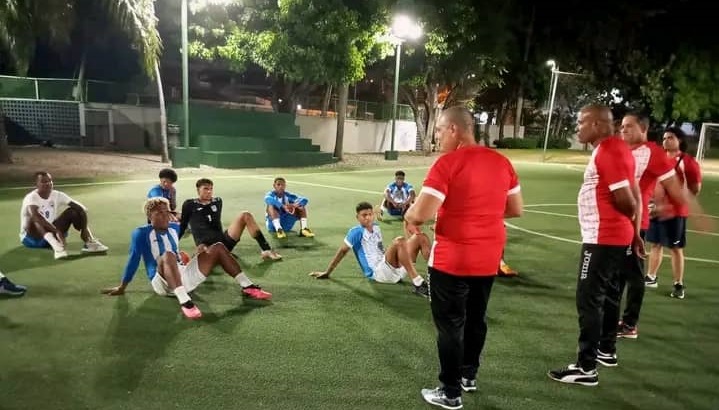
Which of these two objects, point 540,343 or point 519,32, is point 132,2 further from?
point 519,32

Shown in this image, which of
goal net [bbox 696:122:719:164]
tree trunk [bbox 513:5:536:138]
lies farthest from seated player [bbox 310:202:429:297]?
tree trunk [bbox 513:5:536:138]

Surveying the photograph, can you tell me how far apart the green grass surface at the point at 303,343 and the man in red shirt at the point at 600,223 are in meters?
0.31

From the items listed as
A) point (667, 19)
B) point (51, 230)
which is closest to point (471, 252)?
point (51, 230)

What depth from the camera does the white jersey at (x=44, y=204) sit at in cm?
745

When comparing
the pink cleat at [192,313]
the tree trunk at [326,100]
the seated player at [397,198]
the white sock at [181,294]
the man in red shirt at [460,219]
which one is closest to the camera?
the man in red shirt at [460,219]

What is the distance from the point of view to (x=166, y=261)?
5.60 metres

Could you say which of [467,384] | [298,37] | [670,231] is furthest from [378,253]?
[298,37]

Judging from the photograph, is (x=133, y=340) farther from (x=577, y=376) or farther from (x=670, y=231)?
(x=670, y=231)

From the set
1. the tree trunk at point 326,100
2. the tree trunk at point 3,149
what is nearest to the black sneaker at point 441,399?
the tree trunk at point 3,149

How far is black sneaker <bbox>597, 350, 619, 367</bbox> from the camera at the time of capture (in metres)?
4.65

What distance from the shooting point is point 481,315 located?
386 centimetres

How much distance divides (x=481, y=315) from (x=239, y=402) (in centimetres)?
174

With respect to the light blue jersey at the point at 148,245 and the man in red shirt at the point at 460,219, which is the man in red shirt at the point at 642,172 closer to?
the man in red shirt at the point at 460,219

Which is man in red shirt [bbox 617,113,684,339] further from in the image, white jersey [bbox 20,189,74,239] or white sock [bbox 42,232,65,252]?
white jersey [bbox 20,189,74,239]
